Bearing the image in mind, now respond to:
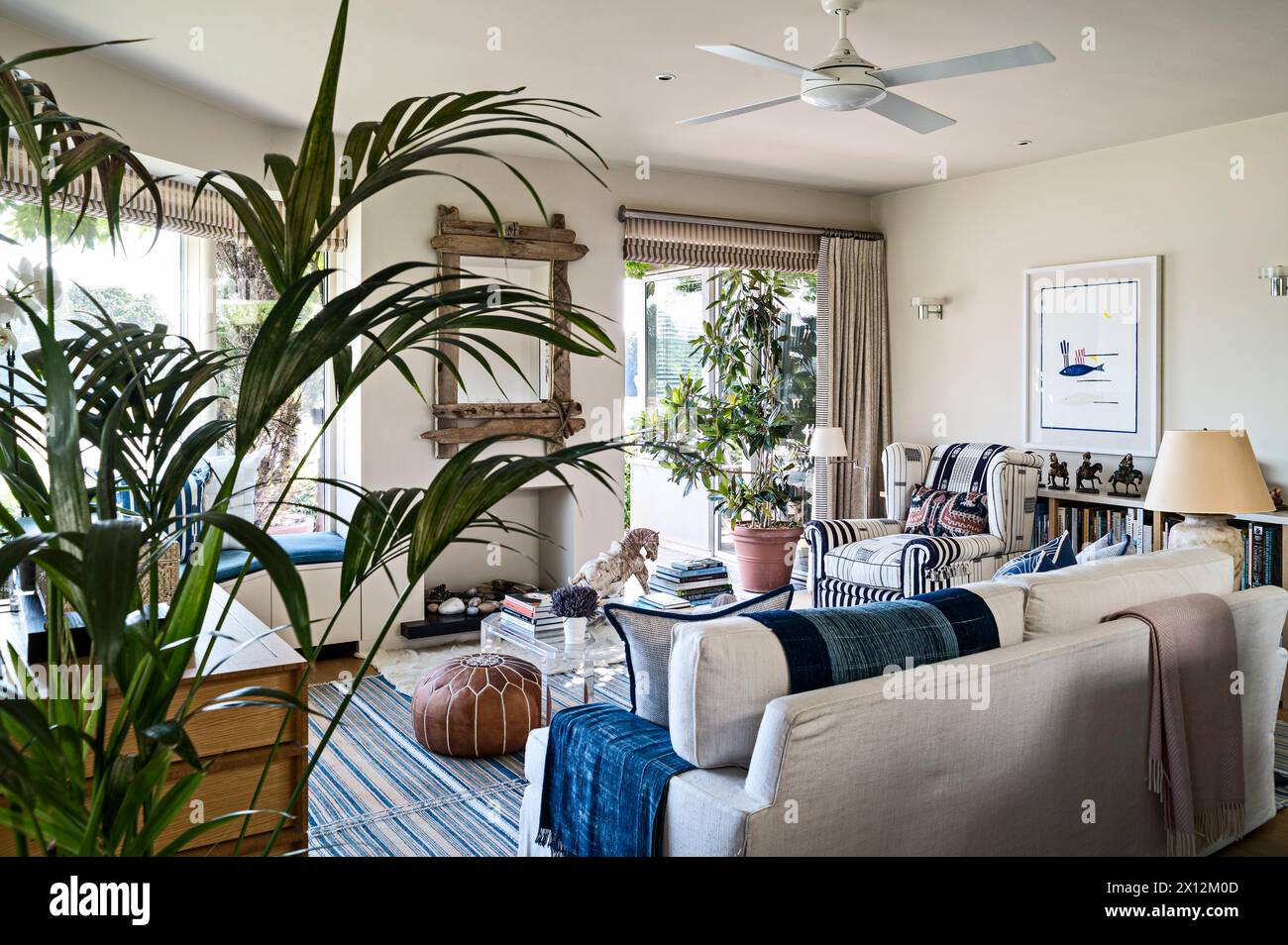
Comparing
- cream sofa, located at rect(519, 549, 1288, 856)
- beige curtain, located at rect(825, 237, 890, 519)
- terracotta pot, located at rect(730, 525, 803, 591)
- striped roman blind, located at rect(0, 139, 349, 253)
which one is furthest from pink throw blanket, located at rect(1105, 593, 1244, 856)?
beige curtain, located at rect(825, 237, 890, 519)

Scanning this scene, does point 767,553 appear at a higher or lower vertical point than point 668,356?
lower

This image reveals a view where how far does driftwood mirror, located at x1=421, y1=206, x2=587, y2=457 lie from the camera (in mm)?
5445

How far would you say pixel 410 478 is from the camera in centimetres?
549

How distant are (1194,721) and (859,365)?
14.7 ft

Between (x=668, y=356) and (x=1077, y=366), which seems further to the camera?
(x=668, y=356)

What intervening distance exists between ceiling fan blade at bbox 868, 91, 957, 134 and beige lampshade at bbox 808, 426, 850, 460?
2.68m

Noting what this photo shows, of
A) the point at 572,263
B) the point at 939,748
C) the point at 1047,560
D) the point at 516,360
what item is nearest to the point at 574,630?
the point at 1047,560

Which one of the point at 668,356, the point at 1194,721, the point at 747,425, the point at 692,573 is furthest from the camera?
the point at 668,356

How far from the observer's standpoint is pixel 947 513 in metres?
5.54

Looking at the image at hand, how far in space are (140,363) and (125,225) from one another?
4071 mm

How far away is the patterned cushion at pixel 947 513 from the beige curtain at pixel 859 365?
107cm

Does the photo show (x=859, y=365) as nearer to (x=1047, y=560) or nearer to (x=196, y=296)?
(x=1047, y=560)

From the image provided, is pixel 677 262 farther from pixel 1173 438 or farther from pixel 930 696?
pixel 930 696
